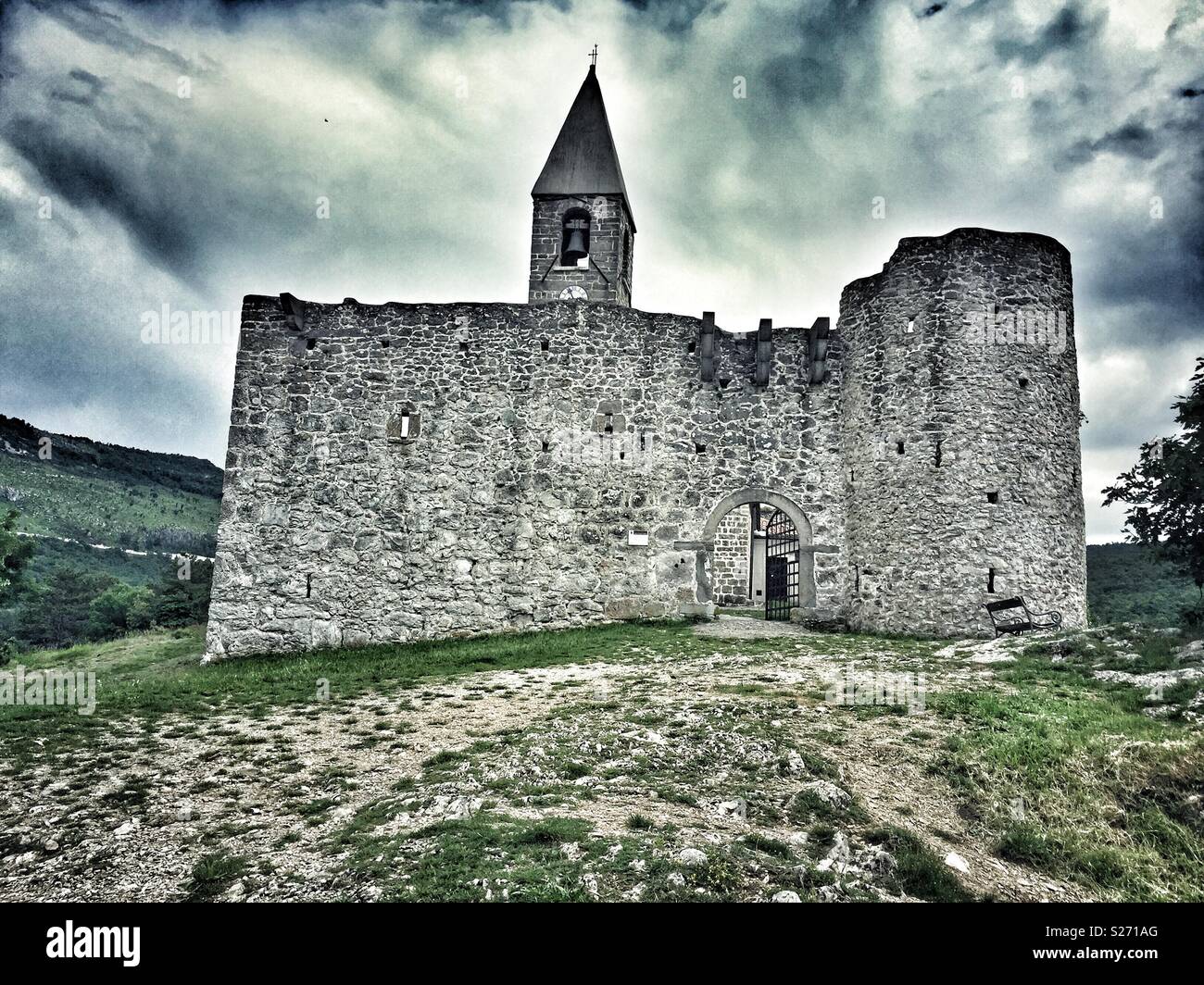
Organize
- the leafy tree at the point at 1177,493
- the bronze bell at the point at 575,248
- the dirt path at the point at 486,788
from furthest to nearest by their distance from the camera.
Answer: the bronze bell at the point at 575,248
the leafy tree at the point at 1177,493
the dirt path at the point at 486,788

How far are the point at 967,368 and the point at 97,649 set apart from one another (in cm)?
2241

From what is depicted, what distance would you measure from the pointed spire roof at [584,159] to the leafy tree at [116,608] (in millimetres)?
28433

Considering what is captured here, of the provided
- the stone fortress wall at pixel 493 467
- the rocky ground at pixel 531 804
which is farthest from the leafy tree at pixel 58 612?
the rocky ground at pixel 531 804

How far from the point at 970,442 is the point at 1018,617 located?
3541mm

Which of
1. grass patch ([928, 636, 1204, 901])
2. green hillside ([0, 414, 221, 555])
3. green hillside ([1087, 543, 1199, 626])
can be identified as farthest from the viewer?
green hillside ([0, 414, 221, 555])

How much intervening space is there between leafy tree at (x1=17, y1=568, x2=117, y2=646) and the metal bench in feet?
145

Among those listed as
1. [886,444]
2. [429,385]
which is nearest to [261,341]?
[429,385]

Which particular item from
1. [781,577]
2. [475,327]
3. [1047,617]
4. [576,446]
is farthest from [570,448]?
[781,577]

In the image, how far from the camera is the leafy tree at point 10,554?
20.4 metres

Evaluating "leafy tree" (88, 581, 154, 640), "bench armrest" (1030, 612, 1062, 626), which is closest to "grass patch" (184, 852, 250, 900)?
"bench armrest" (1030, 612, 1062, 626)

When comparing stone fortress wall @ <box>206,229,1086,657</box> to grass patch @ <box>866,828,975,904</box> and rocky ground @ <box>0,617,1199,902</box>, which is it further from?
grass patch @ <box>866,828,975,904</box>

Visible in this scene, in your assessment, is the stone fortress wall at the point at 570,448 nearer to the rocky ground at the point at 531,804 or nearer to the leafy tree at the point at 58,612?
the rocky ground at the point at 531,804

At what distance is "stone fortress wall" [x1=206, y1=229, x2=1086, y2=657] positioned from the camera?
15.7 metres
